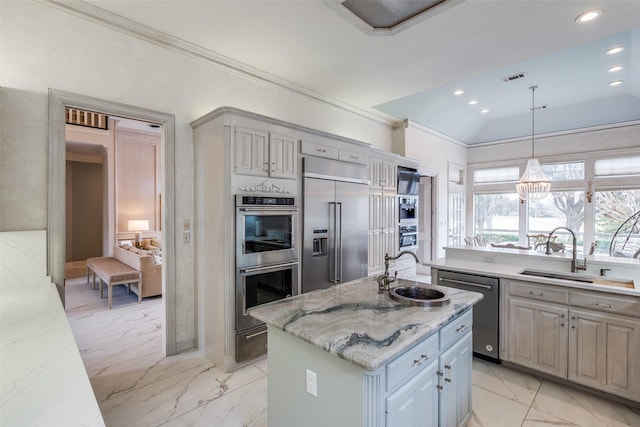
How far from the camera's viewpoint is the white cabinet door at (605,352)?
227 cm

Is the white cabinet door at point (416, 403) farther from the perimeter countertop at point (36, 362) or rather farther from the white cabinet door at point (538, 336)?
the white cabinet door at point (538, 336)

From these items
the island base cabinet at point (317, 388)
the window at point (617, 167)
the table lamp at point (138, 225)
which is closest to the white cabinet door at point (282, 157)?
the island base cabinet at point (317, 388)

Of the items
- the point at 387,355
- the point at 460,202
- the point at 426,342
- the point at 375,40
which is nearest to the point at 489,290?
the point at 426,342

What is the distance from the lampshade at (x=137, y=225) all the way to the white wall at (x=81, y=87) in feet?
15.0

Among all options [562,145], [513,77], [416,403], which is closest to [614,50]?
[513,77]

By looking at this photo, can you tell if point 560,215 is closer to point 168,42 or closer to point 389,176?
point 389,176

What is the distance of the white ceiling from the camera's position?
2635 mm

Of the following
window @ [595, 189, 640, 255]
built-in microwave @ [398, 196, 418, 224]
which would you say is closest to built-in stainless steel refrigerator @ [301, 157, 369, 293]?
built-in microwave @ [398, 196, 418, 224]

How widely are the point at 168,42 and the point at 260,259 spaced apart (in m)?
2.36

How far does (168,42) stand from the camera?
9.95 feet

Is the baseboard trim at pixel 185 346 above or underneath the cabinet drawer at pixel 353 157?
underneath

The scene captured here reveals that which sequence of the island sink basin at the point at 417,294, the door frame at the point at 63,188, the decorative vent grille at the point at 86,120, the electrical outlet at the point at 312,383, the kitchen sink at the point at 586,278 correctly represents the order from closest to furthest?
1. the electrical outlet at the point at 312,383
2. the island sink basin at the point at 417,294
3. the door frame at the point at 63,188
4. the kitchen sink at the point at 586,278
5. the decorative vent grille at the point at 86,120

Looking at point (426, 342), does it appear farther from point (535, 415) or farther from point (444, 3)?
point (444, 3)

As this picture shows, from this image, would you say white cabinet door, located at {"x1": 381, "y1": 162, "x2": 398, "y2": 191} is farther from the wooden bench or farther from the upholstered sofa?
the wooden bench
